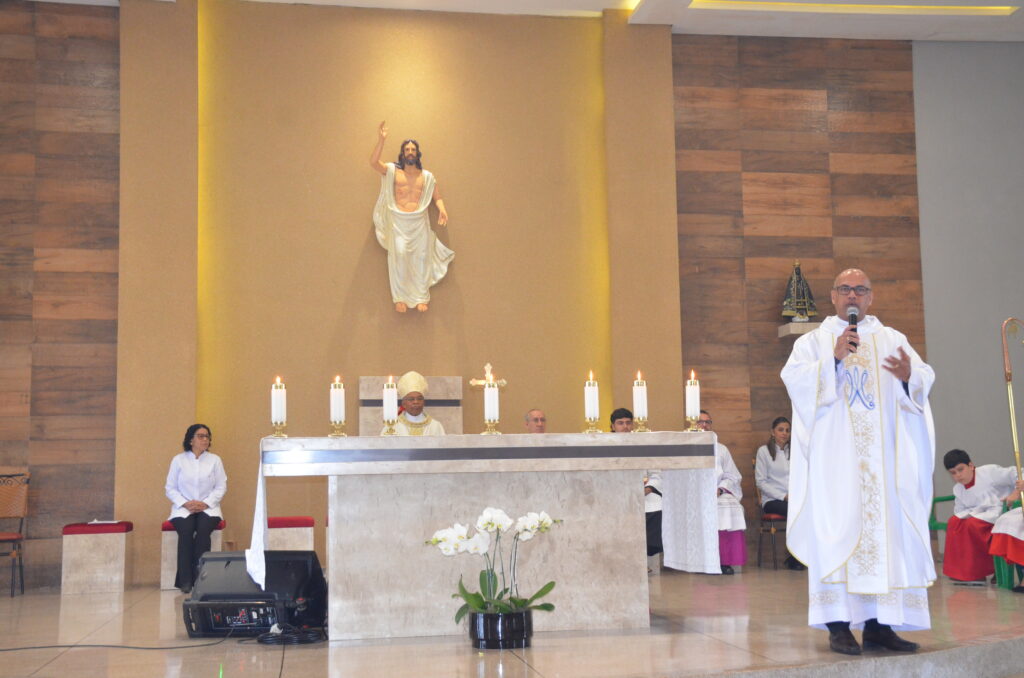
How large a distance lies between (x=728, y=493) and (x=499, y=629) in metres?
4.33

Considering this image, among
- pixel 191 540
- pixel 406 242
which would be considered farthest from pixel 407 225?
pixel 191 540

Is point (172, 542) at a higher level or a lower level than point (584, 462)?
lower

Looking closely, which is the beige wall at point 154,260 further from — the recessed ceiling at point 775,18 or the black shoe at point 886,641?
the black shoe at point 886,641

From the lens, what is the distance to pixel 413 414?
23.1ft

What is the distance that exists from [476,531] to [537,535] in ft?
1.03

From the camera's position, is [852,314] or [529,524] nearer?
[852,314]

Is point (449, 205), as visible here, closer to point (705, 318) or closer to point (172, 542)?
point (705, 318)

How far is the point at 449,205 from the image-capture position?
924 centimetres

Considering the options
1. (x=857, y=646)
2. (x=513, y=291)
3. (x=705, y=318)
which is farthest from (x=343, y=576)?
(x=705, y=318)

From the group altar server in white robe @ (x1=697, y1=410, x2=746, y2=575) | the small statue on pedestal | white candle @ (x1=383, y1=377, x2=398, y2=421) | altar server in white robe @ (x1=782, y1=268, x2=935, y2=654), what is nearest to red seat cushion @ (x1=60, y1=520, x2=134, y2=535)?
white candle @ (x1=383, y1=377, x2=398, y2=421)

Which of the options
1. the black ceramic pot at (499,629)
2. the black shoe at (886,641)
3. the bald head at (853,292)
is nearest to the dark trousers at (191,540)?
the black ceramic pot at (499,629)

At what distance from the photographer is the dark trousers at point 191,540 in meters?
7.80

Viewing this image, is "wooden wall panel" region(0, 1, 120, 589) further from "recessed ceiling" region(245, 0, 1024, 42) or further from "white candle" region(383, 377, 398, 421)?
"white candle" region(383, 377, 398, 421)

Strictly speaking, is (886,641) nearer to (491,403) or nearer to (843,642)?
(843,642)
